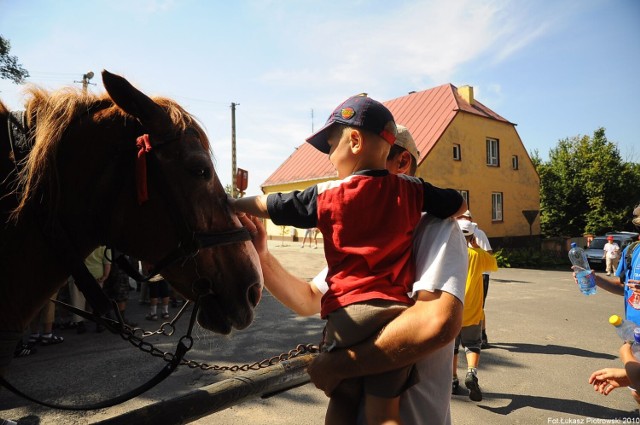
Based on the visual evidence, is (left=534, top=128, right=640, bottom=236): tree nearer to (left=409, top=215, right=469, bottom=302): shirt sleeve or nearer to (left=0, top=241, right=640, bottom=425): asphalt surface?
(left=0, top=241, right=640, bottom=425): asphalt surface

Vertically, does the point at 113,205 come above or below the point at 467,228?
above

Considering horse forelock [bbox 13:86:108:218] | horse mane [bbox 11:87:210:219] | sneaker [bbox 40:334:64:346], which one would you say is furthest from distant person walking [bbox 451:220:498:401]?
sneaker [bbox 40:334:64:346]

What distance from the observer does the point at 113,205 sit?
4.63 ft

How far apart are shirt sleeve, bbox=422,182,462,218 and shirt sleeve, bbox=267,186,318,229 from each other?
0.41 m

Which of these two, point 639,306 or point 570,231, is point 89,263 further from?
point 570,231

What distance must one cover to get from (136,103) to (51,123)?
0.31m

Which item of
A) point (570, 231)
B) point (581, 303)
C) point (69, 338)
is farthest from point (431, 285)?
point (570, 231)

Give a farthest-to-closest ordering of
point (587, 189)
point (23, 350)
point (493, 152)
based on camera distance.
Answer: point (587, 189) < point (493, 152) < point (23, 350)

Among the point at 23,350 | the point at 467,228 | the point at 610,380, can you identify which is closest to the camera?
the point at 610,380

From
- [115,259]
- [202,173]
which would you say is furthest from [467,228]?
[115,259]

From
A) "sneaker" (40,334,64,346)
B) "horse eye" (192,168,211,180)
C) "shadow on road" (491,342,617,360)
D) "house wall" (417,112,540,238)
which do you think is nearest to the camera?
"horse eye" (192,168,211,180)

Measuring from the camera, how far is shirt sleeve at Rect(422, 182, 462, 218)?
4.51 feet

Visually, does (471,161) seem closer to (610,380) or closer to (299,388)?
(299,388)

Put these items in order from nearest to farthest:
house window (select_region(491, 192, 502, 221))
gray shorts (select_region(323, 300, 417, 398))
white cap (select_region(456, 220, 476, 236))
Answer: gray shorts (select_region(323, 300, 417, 398)), white cap (select_region(456, 220, 476, 236)), house window (select_region(491, 192, 502, 221))
